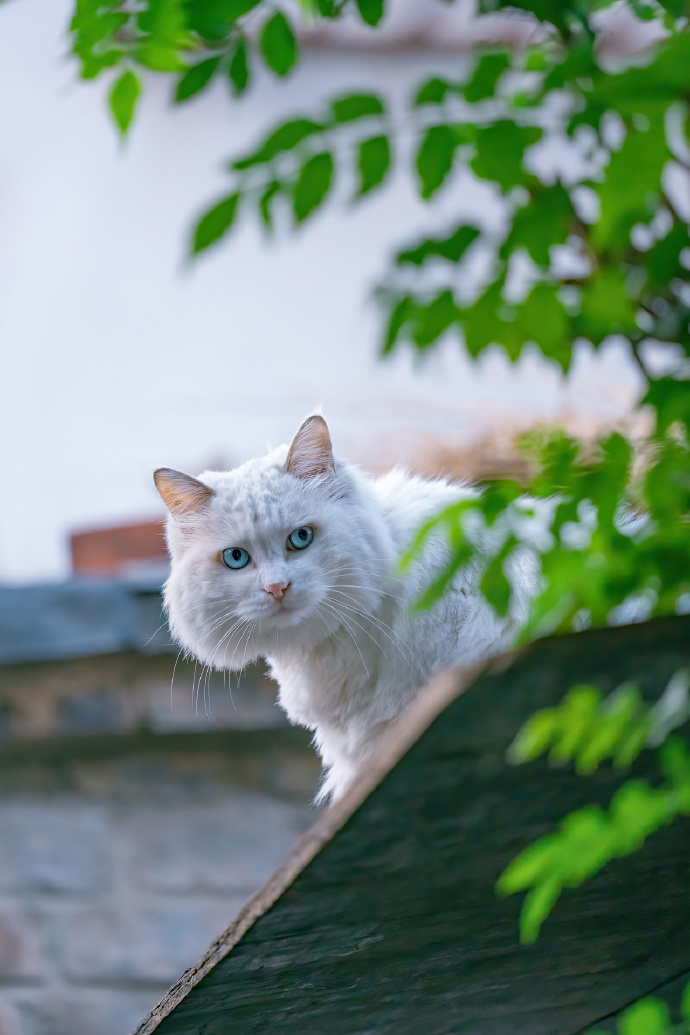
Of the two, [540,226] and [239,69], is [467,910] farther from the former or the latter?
[239,69]

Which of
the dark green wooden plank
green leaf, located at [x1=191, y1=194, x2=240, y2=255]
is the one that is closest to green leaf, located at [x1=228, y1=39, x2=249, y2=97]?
green leaf, located at [x1=191, y1=194, x2=240, y2=255]

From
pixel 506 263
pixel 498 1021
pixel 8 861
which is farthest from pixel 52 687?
pixel 506 263

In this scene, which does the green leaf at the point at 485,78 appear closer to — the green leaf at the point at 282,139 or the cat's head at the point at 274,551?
the green leaf at the point at 282,139

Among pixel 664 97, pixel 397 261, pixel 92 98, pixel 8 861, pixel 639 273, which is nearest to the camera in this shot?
pixel 664 97

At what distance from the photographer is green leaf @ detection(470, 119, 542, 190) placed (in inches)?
14.1

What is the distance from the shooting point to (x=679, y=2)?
39cm

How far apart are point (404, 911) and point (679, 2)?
374 millimetres

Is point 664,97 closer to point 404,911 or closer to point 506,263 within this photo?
point 506,263

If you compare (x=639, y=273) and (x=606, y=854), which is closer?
(x=606, y=854)

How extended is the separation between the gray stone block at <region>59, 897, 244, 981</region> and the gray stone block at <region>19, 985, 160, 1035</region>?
25mm

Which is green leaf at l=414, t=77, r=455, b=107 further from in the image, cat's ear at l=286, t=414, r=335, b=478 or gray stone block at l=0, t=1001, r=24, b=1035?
gray stone block at l=0, t=1001, r=24, b=1035

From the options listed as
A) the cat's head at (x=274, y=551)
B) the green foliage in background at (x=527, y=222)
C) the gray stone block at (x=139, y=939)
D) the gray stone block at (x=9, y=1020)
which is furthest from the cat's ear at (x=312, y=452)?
the gray stone block at (x=9, y=1020)

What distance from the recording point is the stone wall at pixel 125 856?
1.56 meters

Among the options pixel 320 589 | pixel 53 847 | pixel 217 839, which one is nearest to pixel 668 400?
pixel 320 589
